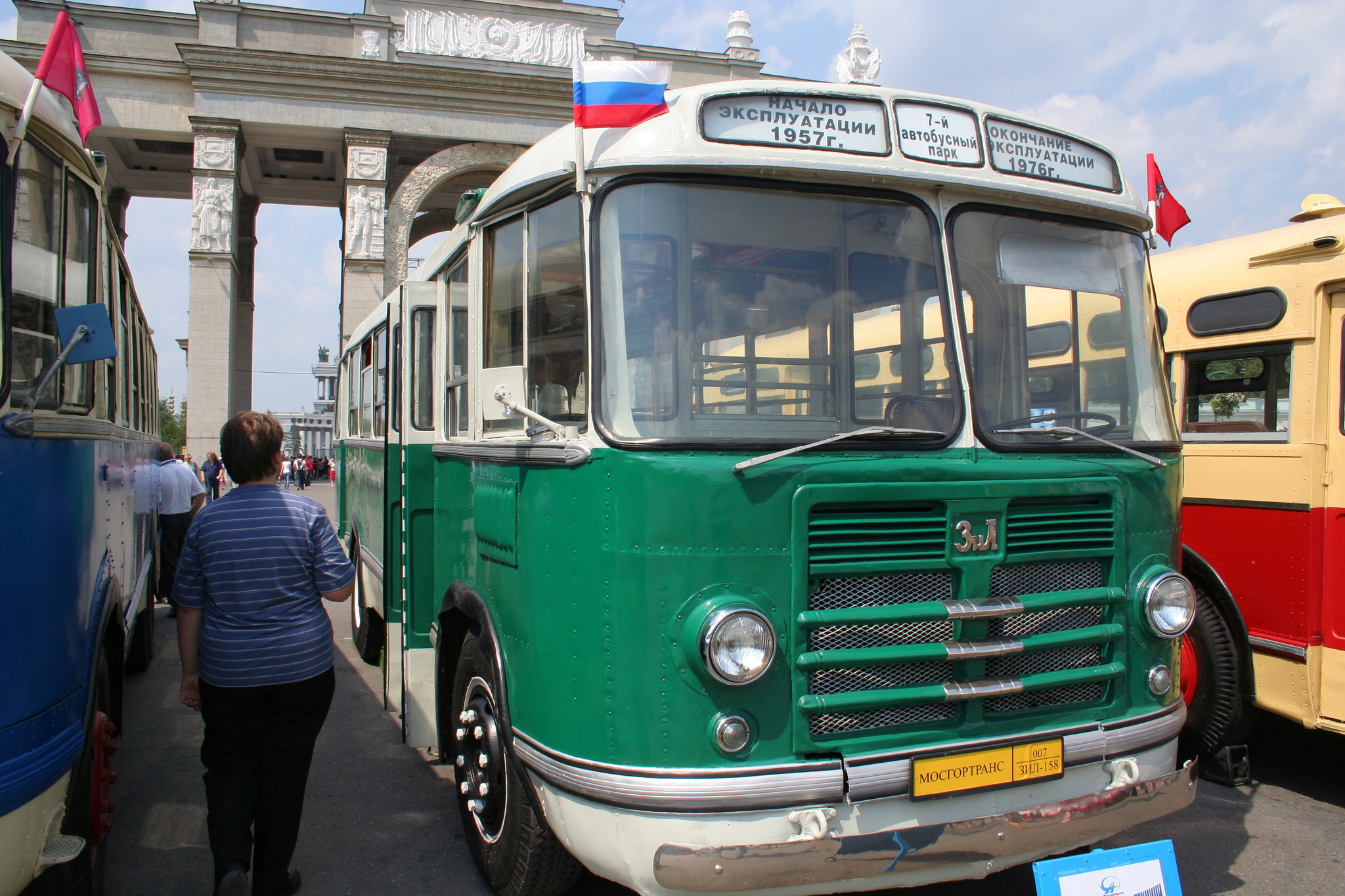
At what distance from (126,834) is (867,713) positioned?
3630 mm

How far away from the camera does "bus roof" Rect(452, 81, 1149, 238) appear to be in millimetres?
3064

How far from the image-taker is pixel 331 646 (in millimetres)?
3629

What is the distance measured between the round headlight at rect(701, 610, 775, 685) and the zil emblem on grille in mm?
731

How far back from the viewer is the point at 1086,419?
365 cm

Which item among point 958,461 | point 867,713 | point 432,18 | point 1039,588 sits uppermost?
point 432,18

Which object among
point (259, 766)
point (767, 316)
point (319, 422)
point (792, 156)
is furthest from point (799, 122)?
point (319, 422)

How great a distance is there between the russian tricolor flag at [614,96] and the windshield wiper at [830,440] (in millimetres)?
1160

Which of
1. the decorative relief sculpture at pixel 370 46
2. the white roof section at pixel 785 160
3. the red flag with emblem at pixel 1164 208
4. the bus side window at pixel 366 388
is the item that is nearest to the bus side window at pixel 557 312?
the white roof section at pixel 785 160

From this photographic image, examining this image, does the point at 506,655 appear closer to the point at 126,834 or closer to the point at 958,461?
the point at 958,461

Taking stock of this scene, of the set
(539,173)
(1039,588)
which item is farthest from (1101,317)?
(539,173)

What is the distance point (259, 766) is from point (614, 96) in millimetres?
2711

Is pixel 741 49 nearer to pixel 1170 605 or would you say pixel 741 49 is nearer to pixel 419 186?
pixel 419 186

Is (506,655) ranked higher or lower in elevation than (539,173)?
lower

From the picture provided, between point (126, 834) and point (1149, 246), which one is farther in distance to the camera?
point (126, 834)
